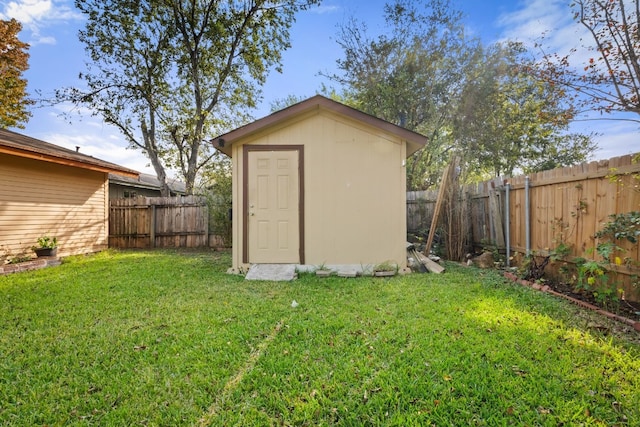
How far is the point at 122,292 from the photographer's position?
13.6ft

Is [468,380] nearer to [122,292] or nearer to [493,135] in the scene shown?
[122,292]

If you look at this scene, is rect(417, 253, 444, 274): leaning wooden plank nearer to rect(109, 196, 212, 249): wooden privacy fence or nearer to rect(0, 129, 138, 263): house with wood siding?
rect(109, 196, 212, 249): wooden privacy fence

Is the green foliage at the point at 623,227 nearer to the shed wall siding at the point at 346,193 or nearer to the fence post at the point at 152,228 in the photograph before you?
the shed wall siding at the point at 346,193

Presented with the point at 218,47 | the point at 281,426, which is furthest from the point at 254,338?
the point at 218,47

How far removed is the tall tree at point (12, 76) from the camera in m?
12.0

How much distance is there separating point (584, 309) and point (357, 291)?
8.34ft

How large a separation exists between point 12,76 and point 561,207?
18898 millimetres

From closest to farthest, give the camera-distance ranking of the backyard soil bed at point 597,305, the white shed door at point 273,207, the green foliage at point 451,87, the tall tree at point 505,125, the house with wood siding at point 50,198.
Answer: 1. the backyard soil bed at point 597,305
2. the white shed door at point 273,207
3. the house with wood siding at point 50,198
4. the tall tree at point 505,125
5. the green foliage at point 451,87

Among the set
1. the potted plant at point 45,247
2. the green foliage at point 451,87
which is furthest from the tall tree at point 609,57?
the potted plant at point 45,247

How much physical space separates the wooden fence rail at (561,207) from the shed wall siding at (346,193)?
2074 millimetres

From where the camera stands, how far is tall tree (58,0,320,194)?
440 inches

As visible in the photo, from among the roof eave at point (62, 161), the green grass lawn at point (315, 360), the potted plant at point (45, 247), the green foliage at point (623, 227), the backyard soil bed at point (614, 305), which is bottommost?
the green grass lawn at point (315, 360)

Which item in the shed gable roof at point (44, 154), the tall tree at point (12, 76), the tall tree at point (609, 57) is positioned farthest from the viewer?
the tall tree at point (12, 76)

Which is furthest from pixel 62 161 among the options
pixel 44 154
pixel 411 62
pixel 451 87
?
pixel 451 87
